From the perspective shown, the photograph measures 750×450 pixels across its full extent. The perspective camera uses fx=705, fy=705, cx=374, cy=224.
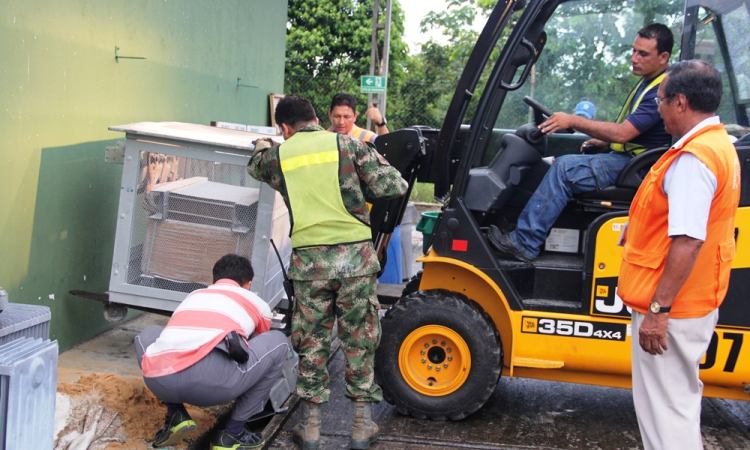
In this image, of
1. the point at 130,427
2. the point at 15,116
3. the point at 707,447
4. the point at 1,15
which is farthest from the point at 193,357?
the point at 707,447

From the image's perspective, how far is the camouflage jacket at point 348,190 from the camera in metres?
3.59

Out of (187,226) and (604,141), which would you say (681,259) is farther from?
(187,226)

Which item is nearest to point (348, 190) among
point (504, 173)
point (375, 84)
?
point (504, 173)

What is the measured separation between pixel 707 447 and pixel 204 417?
277 centimetres

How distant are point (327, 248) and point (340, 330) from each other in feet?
1.52

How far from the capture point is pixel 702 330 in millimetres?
2758

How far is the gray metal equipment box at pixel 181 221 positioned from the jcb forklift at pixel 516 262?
877mm

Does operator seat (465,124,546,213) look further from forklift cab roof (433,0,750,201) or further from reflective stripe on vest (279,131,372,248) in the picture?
reflective stripe on vest (279,131,372,248)

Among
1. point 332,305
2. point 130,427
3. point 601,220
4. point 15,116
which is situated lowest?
point 130,427

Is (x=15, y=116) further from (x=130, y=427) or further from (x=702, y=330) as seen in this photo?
(x=702, y=330)

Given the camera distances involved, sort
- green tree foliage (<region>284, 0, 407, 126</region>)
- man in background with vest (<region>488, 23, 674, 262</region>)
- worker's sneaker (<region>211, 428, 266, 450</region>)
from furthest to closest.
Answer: green tree foliage (<region>284, 0, 407, 126</region>), man in background with vest (<region>488, 23, 674, 262</region>), worker's sneaker (<region>211, 428, 266, 450</region>)

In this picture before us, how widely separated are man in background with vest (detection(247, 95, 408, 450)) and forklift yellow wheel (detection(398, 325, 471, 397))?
355 millimetres

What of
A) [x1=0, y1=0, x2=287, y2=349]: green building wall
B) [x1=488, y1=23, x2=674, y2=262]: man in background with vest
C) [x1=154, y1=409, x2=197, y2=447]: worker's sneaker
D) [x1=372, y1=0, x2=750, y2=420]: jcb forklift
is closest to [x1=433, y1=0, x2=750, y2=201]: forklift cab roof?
[x1=372, y1=0, x2=750, y2=420]: jcb forklift

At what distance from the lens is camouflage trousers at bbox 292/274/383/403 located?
3641 millimetres
